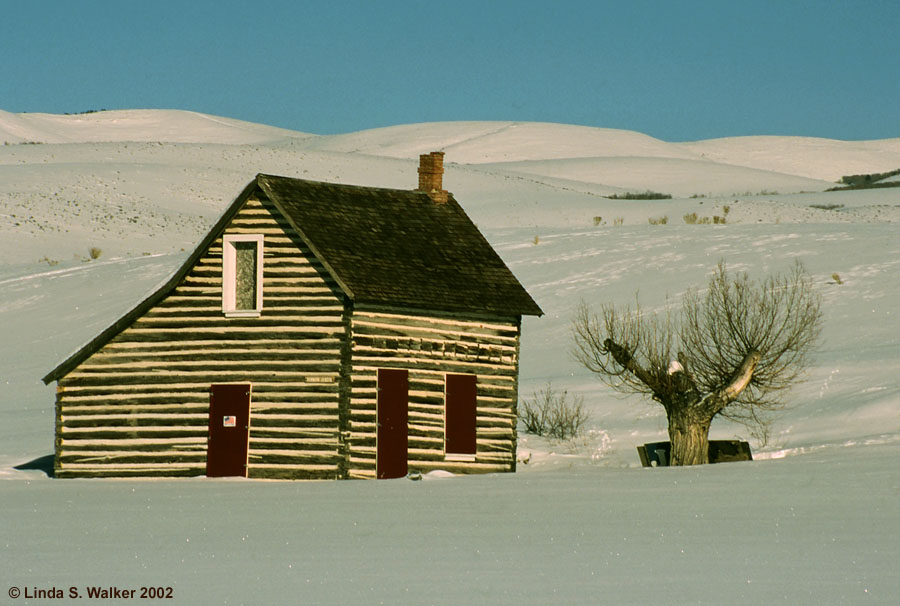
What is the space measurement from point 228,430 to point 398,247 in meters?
5.03

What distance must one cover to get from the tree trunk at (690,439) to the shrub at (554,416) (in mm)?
5632

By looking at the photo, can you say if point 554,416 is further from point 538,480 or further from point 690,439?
point 538,480

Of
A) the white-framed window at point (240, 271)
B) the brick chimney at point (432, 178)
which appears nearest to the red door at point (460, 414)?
the white-framed window at point (240, 271)

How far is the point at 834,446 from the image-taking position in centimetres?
3069

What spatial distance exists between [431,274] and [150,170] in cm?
6724

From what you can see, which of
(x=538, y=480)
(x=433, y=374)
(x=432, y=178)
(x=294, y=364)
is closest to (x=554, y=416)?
(x=432, y=178)

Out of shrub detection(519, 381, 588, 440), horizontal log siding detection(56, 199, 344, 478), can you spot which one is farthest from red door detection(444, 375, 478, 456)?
shrub detection(519, 381, 588, 440)

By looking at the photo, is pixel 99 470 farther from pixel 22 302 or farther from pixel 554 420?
pixel 22 302

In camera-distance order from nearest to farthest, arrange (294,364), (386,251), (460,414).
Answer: (294,364), (460,414), (386,251)

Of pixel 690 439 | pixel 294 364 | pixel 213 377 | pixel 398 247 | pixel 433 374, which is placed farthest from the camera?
pixel 398 247

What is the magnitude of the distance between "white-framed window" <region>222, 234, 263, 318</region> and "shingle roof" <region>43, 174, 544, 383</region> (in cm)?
41

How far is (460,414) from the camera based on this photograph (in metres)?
30.4

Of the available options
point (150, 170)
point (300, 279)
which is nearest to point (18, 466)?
point (300, 279)

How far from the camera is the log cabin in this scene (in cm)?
2850
